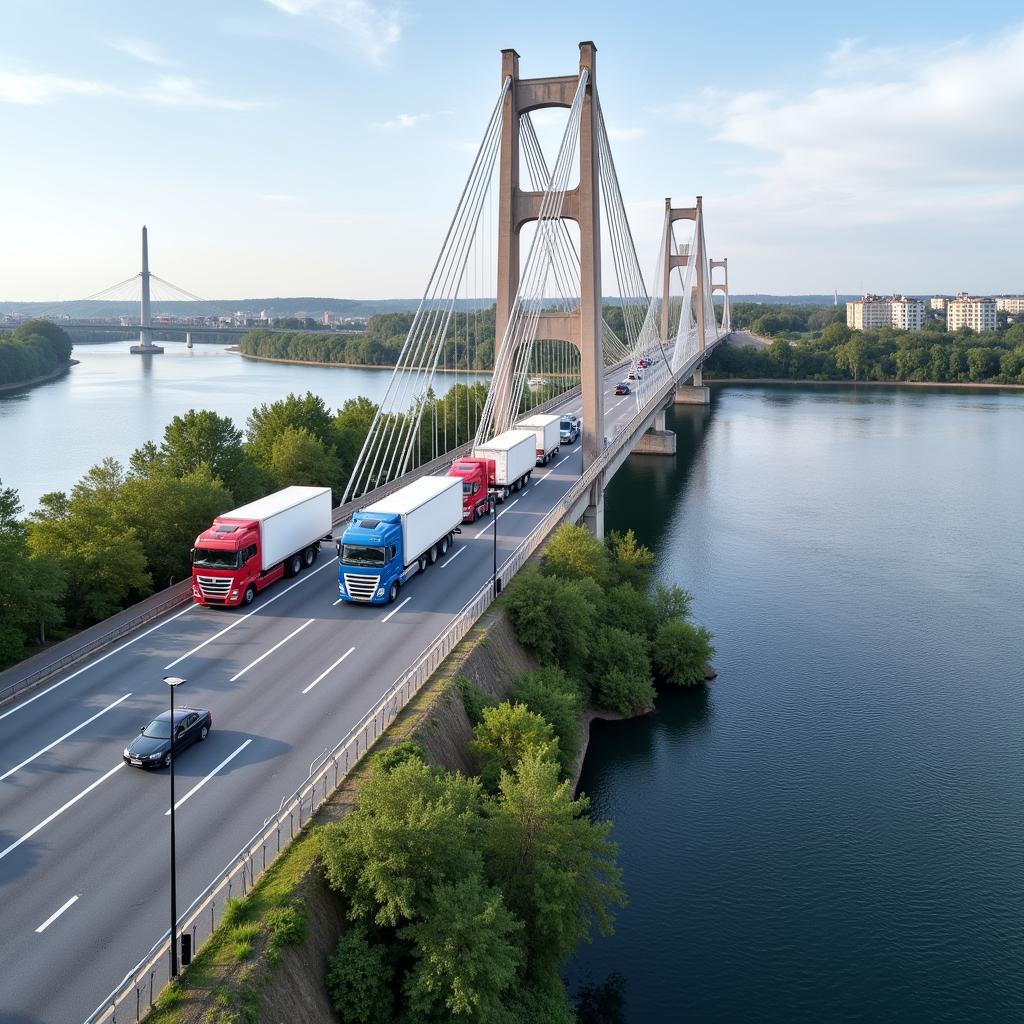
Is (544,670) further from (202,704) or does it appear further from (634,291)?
(634,291)

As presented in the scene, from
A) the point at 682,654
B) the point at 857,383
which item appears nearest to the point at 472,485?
the point at 682,654

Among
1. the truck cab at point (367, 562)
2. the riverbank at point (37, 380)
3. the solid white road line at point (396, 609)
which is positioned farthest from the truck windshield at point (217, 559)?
the riverbank at point (37, 380)

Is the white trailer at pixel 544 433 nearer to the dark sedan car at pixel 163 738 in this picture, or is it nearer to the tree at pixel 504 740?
the tree at pixel 504 740

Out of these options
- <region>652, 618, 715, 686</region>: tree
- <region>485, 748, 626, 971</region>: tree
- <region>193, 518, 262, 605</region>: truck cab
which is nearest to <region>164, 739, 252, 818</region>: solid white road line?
<region>485, 748, 626, 971</region>: tree

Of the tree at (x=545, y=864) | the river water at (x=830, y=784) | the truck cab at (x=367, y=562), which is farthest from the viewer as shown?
the truck cab at (x=367, y=562)

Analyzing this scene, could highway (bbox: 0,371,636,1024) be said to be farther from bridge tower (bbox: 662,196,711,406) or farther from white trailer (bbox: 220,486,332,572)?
bridge tower (bbox: 662,196,711,406)

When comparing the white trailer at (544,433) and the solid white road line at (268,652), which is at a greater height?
the white trailer at (544,433)
